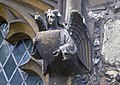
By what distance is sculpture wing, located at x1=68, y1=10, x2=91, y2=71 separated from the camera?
89.8 inches

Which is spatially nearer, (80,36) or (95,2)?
(80,36)

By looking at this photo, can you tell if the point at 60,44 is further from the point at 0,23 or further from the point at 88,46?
the point at 0,23

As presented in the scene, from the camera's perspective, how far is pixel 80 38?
2.31m

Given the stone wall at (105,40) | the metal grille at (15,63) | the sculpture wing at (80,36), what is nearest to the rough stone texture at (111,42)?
the stone wall at (105,40)

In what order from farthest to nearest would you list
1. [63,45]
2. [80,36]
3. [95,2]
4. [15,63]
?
[15,63], [95,2], [80,36], [63,45]

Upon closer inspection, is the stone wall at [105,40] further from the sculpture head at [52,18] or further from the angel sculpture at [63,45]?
the sculpture head at [52,18]

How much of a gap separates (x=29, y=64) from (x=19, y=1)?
0.44m

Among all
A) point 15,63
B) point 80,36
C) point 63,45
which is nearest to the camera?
point 63,45

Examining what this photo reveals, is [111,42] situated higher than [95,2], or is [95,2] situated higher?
[95,2]

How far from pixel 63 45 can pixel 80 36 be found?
180 mm

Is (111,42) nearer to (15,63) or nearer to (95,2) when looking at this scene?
(95,2)

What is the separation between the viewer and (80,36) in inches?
91.1

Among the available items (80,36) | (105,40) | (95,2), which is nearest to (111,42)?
(105,40)

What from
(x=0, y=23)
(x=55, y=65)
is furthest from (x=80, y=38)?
(x=0, y=23)
